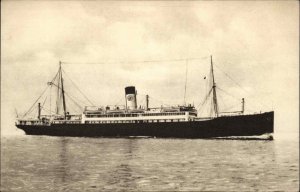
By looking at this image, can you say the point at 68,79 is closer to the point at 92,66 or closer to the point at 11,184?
the point at 92,66

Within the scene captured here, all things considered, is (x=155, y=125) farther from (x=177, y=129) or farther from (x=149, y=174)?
(x=149, y=174)

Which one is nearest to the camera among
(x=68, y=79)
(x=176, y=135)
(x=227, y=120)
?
(x=68, y=79)

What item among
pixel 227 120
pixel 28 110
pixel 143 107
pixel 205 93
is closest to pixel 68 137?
pixel 143 107

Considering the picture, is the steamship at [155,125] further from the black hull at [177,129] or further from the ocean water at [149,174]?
the ocean water at [149,174]

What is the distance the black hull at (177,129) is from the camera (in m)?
12.8

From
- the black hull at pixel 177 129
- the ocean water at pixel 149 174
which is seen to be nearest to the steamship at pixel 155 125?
the black hull at pixel 177 129

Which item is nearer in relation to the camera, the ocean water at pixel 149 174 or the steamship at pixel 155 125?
the ocean water at pixel 149 174

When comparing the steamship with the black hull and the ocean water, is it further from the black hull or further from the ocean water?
the ocean water

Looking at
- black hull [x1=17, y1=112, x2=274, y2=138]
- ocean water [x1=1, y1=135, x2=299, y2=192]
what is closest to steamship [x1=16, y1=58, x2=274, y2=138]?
black hull [x1=17, y1=112, x2=274, y2=138]

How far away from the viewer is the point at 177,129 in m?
13.6

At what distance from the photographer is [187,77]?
16.8 feet

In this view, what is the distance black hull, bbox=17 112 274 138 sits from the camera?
42.0 ft

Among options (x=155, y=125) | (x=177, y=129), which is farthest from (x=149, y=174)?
(x=155, y=125)

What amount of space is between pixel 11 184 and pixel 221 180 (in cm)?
245
